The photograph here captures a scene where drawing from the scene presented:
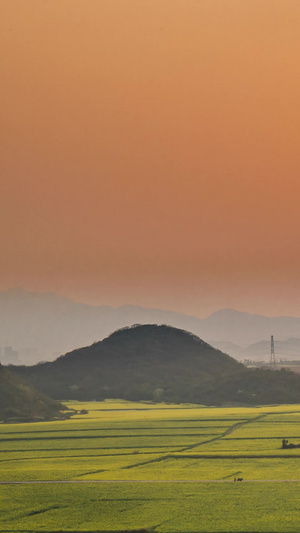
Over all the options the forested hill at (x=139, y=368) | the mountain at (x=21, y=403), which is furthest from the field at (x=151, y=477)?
the forested hill at (x=139, y=368)

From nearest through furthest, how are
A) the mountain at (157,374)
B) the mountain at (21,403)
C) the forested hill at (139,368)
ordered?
the mountain at (21,403), the mountain at (157,374), the forested hill at (139,368)

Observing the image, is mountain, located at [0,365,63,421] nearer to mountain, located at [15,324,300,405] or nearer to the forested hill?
mountain, located at [15,324,300,405]

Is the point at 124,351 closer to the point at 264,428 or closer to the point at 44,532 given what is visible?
the point at 264,428

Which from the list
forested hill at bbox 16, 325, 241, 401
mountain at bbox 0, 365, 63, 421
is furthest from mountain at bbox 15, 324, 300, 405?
mountain at bbox 0, 365, 63, 421

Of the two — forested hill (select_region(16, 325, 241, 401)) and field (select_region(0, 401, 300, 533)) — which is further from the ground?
forested hill (select_region(16, 325, 241, 401))

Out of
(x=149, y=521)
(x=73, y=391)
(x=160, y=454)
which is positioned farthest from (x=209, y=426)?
(x=73, y=391)

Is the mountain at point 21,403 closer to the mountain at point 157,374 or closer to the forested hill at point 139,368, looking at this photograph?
the mountain at point 157,374
